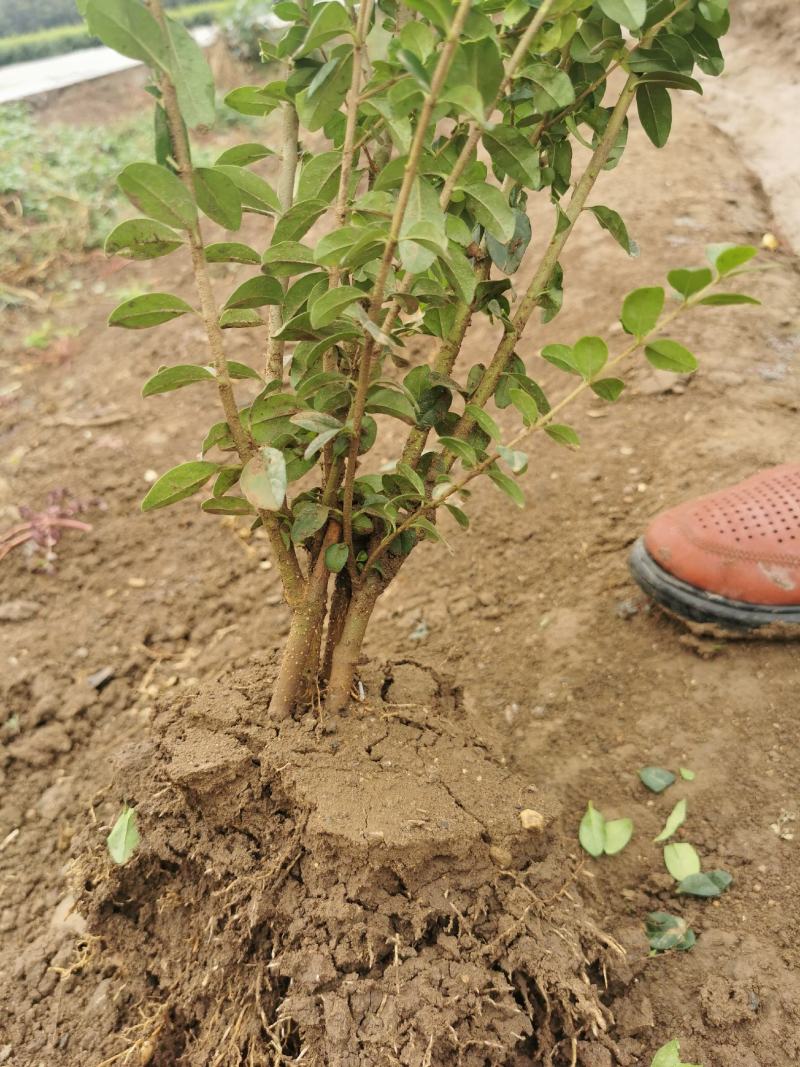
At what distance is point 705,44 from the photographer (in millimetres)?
979

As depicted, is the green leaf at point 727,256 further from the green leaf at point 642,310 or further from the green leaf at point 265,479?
the green leaf at point 265,479

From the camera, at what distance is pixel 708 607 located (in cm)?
181

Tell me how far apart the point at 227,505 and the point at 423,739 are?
52 cm

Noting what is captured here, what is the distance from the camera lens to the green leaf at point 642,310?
88 cm

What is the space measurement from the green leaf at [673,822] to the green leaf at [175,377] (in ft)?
3.81

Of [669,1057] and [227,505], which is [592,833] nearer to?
[669,1057]

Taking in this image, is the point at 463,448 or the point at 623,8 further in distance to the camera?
the point at 463,448

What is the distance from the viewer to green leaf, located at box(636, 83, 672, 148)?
1057mm

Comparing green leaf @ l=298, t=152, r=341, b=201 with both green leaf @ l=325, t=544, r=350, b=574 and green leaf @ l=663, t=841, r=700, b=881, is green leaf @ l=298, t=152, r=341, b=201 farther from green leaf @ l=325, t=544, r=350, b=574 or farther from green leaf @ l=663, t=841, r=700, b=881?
green leaf @ l=663, t=841, r=700, b=881

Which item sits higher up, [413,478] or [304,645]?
[413,478]

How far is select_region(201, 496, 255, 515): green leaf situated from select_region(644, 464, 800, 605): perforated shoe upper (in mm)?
1079

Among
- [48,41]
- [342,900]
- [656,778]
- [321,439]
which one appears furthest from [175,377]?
[48,41]

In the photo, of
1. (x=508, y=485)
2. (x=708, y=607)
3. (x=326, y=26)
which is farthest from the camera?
(x=708, y=607)

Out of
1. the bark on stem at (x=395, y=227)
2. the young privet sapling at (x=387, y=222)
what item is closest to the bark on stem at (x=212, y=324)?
the young privet sapling at (x=387, y=222)
